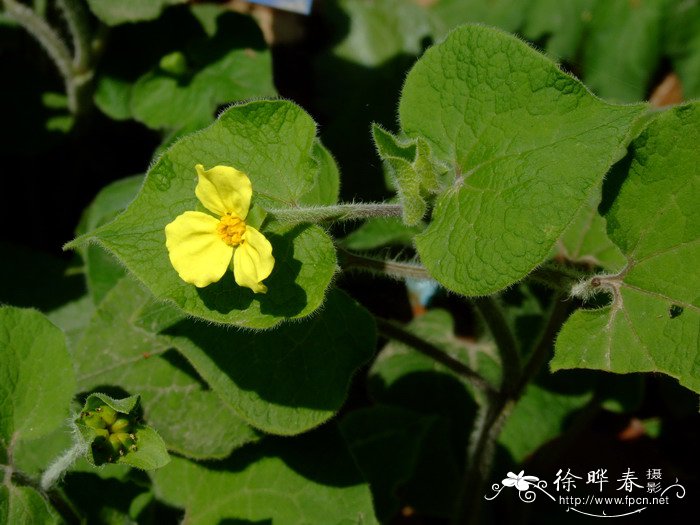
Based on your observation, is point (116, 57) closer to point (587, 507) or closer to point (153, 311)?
point (153, 311)

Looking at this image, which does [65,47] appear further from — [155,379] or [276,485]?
[276,485]

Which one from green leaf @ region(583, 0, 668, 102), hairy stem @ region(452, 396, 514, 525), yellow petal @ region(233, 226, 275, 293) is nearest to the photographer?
yellow petal @ region(233, 226, 275, 293)

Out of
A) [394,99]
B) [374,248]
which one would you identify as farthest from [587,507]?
[394,99]

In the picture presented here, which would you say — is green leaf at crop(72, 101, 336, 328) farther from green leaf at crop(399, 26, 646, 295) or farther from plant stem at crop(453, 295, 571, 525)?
plant stem at crop(453, 295, 571, 525)

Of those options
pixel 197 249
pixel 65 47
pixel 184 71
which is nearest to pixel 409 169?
pixel 197 249

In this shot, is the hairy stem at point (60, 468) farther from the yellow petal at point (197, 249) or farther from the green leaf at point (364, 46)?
the green leaf at point (364, 46)

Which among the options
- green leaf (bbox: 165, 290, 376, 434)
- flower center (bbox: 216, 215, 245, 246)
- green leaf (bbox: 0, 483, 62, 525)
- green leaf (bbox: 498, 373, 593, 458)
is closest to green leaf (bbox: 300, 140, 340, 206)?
green leaf (bbox: 165, 290, 376, 434)
